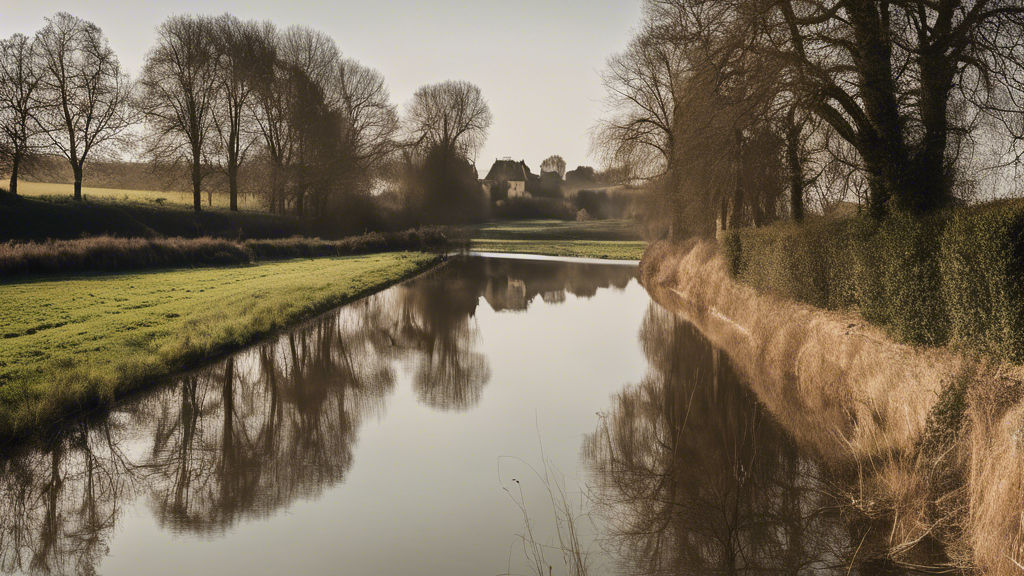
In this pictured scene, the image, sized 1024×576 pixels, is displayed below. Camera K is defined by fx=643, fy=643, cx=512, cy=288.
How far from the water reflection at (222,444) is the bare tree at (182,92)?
29307mm

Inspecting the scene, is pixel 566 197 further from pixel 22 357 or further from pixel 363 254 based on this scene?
pixel 22 357

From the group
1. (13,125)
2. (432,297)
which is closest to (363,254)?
(13,125)

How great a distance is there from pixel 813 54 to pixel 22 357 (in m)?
13.8

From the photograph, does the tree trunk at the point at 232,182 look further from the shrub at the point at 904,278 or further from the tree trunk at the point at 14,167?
the shrub at the point at 904,278

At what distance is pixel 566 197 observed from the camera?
80.0 m

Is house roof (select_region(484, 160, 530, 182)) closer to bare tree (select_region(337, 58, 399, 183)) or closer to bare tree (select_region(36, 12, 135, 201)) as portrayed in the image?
bare tree (select_region(337, 58, 399, 183))

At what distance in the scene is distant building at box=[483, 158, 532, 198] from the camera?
267 feet

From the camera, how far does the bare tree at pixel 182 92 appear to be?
118ft

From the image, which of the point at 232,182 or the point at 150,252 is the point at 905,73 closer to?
the point at 150,252

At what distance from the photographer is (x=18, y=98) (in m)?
30.8

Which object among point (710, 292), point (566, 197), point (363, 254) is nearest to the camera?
point (710, 292)

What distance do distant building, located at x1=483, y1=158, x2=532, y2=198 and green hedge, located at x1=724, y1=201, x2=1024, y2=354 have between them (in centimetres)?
6944

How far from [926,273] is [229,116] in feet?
133

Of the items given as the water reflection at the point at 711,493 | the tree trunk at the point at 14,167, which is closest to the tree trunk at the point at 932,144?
the water reflection at the point at 711,493
